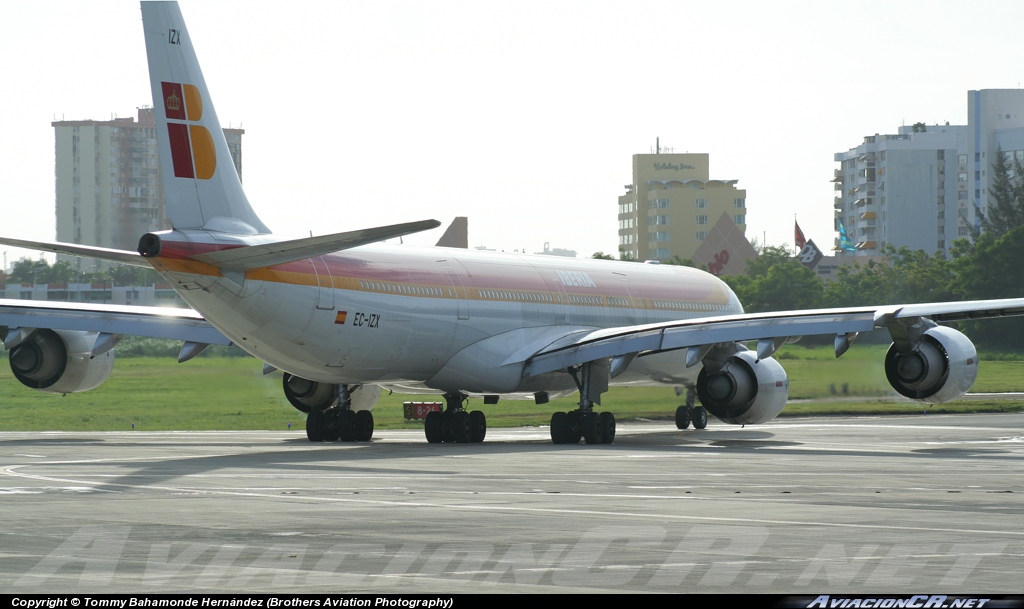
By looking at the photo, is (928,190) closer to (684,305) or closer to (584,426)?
(684,305)

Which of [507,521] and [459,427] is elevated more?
[507,521]

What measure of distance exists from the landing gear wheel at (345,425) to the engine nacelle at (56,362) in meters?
5.31

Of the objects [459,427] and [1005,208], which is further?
[1005,208]

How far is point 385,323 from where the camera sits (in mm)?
27469

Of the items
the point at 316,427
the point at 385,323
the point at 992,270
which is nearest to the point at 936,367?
the point at 385,323

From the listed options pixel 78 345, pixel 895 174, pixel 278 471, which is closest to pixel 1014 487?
pixel 278 471

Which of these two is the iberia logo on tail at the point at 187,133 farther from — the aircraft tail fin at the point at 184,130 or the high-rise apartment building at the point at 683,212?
the high-rise apartment building at the point at 683,212

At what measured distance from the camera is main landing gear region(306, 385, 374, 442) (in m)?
30.2

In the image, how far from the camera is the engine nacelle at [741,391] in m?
29.8

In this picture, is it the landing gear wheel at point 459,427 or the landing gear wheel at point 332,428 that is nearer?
the landing gear wheel at point 332,428

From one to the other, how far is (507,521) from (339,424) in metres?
17.2

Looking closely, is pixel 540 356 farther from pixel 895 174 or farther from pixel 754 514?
pixel 895 174

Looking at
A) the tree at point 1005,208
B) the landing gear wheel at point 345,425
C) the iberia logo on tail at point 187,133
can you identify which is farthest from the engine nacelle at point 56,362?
the tree at point 1005,208

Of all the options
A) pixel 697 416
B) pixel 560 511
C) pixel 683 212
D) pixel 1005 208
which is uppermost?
pixel 683 212
